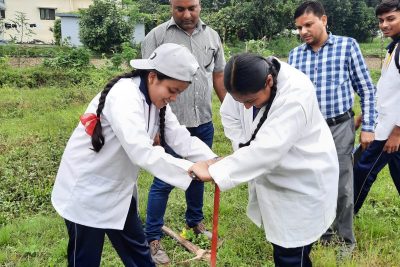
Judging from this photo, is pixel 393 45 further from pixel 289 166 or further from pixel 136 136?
pixel 136 136

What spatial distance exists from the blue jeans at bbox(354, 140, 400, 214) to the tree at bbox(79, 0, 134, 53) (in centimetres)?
1784

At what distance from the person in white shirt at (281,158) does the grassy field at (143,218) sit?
871 millimetres

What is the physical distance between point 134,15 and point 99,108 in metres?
20.6

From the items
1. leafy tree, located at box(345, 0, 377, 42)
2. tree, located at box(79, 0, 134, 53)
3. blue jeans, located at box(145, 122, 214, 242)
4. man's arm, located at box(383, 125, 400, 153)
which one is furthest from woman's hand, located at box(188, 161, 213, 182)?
leafy tree, located at box(345, 0, 377, 42)

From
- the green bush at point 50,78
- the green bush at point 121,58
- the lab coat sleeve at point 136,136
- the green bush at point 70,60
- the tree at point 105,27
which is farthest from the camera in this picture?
the tree at point 105,27

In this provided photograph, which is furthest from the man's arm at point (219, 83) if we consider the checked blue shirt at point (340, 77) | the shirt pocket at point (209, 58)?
the checked blue shirt at point (340, 77)

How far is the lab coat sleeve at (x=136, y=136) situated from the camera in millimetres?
2018

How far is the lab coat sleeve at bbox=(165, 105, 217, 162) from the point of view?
8.34ft

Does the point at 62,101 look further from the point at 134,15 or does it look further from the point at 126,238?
the point at 134,15

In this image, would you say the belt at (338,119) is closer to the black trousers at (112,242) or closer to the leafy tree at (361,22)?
the black trousers at (112,242)

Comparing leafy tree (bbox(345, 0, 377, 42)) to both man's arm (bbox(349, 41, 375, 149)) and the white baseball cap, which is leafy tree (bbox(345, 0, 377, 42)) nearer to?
man's arm (bbox(349, 41, 375, 149))

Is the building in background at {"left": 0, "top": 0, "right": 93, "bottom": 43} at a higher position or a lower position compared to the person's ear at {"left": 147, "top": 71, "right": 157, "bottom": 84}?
lower

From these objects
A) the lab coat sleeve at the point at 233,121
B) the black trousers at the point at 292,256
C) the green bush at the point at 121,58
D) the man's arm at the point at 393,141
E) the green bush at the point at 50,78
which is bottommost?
the green bush at the point at 50,78

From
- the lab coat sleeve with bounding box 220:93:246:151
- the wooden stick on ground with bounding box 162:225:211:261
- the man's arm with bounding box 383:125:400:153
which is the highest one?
the lab coat sleeve with bounding box 220:93:246:151
